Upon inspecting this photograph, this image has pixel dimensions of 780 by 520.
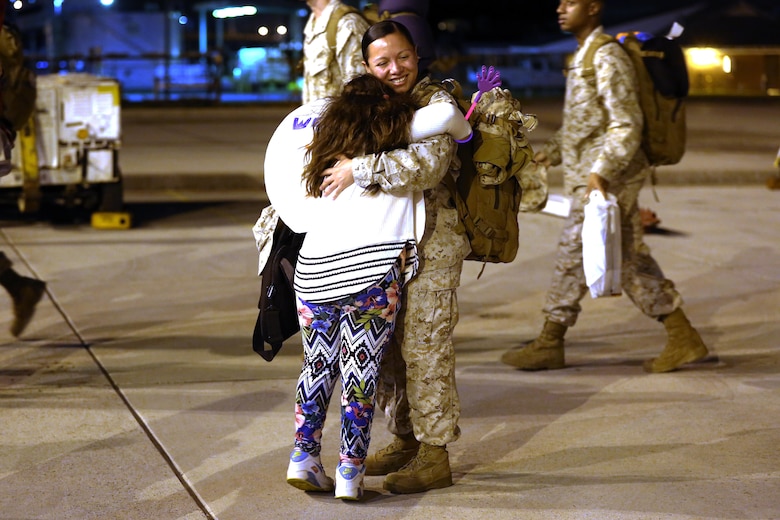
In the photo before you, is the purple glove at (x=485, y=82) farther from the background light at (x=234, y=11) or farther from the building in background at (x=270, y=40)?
the background light at (x=234, y=11)

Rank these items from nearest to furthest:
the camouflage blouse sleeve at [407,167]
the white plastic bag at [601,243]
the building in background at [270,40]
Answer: the camouflage blouse sleeve at [407,167] → the white plastic bag at [601,243] → the building in background at [270,40]

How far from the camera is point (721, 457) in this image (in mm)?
4242

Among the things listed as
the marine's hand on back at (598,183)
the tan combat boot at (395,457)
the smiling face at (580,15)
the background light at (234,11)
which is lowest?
the tan combat boot at (395,457)

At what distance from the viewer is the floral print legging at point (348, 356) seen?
11.9 ft

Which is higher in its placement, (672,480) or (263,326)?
(263,326)

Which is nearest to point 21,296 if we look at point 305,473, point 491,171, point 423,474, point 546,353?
point 305,473

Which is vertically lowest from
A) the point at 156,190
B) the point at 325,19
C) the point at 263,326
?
the point at 156,190

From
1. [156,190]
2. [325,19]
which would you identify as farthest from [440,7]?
[325,19]

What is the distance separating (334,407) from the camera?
4957 mm

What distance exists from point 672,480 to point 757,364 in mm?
1884

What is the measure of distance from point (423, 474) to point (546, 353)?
1832 mm

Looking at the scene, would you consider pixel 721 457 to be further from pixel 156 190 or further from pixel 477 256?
pixel 156 190

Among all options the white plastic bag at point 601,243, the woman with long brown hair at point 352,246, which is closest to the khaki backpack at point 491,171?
the woman with long brown hair at point 352,246

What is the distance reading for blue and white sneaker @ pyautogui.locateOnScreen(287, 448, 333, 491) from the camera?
3.78 m
